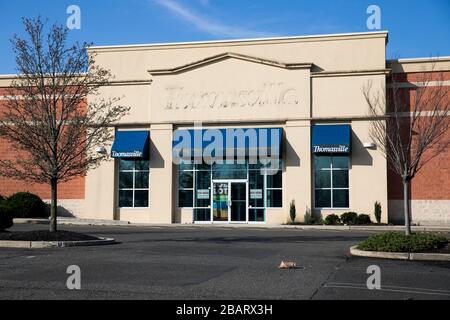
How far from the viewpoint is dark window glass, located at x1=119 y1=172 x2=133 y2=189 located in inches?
1187

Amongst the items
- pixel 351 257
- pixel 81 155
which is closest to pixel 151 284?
pixel 351 257

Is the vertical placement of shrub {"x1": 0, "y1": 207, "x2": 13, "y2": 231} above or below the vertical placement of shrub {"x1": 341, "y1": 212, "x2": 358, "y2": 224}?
above

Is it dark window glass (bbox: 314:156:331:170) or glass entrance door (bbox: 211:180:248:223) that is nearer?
dark window glass (bbox: 314:156:331:170)

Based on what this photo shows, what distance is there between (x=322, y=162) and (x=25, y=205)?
50.9 feet

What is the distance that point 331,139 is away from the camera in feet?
90.4

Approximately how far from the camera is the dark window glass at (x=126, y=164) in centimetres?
3017

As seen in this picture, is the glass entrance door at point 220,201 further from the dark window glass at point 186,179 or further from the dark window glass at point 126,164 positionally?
the dark window glass at point 126,164

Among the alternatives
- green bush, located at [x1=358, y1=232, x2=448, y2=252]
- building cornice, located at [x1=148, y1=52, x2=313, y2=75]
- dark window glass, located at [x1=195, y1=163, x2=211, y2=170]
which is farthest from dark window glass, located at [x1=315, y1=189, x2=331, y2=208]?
green bush, located at [x1=358, y1=232, x2=448, y2=252]

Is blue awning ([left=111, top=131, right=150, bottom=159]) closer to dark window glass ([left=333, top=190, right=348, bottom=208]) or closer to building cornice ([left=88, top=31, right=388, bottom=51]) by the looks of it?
building cornice ([left=88, top=31, right=388, bottom=51])

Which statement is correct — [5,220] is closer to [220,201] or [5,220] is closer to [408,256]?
[408,256]

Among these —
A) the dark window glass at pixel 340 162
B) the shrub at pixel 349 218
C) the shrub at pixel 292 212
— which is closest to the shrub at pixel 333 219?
the shrub at pixel 349 218

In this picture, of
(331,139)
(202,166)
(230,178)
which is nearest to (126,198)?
(202,166)

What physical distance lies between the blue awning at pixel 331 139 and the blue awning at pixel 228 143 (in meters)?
Answer: 1.80
